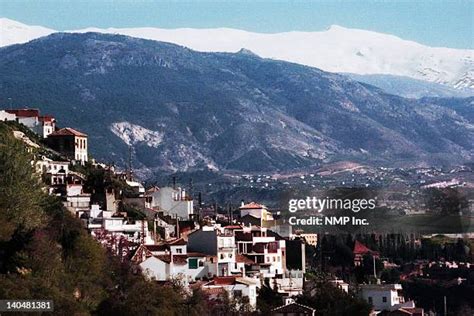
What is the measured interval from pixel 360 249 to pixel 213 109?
8926 centimetres

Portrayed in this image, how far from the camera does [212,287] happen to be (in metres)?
26.7

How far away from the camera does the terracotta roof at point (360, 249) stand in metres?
41.8

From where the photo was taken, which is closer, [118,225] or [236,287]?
[236,287]

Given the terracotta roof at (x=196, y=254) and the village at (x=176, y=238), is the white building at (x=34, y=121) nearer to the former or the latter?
the village at (x=176, y=238)

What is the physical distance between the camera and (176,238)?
31562 mm

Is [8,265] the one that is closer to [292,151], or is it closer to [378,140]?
[292,151]

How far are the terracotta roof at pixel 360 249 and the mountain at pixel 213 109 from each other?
58873 mm

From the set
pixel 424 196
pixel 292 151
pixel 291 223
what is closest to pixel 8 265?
pixel 291 223

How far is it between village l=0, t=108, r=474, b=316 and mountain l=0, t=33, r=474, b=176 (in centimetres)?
6431

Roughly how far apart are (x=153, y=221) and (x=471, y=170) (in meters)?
50.8

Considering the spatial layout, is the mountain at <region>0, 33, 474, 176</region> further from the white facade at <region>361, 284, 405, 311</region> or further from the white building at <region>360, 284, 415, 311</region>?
the white facade at <region>361, 284, 405, 311</region>

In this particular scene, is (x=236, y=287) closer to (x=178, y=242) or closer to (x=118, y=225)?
(x=178, y=242)

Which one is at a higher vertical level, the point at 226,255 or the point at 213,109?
the point at 213,109

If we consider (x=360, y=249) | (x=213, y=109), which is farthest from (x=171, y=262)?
(x=213, y=109)
